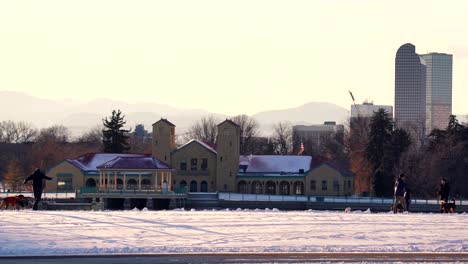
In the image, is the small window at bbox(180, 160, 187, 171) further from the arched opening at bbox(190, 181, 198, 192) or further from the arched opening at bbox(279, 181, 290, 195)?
the arched opening at bbox(279, 181, 290, 195)

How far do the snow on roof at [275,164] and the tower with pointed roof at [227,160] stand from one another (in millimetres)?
1955

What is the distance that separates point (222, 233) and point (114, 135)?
319 feet

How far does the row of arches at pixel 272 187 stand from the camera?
110 meters

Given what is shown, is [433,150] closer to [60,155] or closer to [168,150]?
[168,150]

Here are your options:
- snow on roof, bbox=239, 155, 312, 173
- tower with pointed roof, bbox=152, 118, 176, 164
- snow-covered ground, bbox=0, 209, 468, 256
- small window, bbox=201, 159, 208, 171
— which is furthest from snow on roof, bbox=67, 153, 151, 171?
snow-covered ground, bbox=0, 209, 468, 256

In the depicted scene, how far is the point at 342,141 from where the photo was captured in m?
170

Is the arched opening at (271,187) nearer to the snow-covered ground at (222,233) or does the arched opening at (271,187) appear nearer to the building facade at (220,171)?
the building facade at (220,171)

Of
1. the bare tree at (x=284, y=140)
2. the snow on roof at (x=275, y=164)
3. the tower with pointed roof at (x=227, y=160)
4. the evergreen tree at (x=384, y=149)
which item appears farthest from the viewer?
the bare tree at (x=284, y=140)

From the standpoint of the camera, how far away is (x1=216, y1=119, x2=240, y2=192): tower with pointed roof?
112 m

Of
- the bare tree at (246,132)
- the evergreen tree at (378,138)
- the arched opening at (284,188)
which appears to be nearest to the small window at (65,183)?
the arched opening at (284,188)

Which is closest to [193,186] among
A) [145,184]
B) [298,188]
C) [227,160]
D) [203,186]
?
[203,186]

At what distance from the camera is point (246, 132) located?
6457 inches

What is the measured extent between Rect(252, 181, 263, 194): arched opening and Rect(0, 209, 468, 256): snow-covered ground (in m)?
73.9

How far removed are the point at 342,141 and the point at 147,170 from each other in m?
76.2
